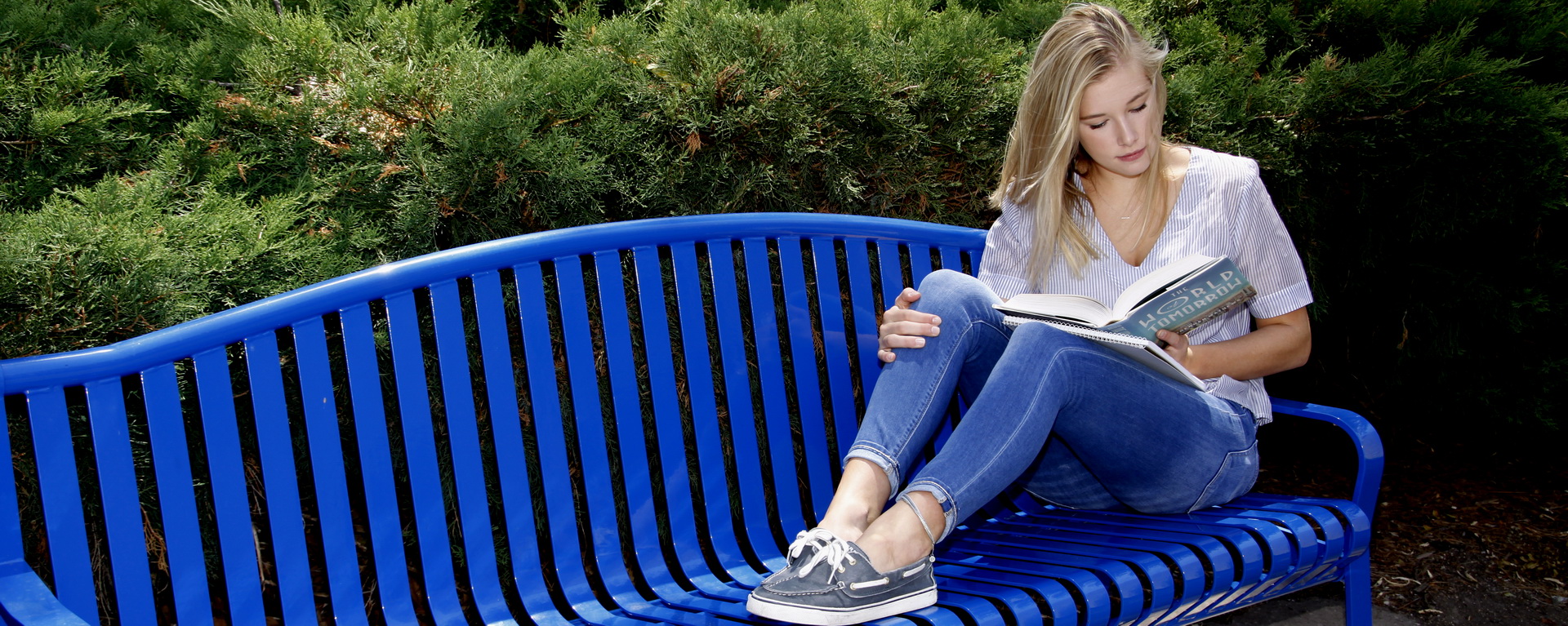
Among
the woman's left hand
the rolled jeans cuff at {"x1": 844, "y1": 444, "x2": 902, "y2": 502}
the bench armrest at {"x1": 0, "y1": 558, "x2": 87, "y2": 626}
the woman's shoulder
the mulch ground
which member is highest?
the woman's shoulder

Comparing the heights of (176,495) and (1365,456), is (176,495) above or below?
below

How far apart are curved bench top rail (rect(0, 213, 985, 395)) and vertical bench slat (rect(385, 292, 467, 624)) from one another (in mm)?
65

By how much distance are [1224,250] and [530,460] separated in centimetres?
159

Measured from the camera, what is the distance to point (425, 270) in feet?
6.81

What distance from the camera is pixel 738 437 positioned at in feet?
8.07

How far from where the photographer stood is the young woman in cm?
206

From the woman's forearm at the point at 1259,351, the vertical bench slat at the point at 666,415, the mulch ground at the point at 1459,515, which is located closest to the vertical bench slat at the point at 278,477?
the vertical bench slat at the point at 666,415

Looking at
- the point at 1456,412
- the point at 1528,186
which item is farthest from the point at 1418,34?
the point at 1456,412

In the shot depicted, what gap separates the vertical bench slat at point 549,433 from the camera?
7.16 ft

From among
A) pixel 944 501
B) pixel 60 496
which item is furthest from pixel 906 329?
pixel 60 496

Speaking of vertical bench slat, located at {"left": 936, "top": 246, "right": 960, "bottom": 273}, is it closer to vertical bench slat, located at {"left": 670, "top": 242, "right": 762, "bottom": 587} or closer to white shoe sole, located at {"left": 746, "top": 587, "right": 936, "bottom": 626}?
vertical bench slat, located at {"left": 670, "top": 242, "right": 762, "bottom": 587}

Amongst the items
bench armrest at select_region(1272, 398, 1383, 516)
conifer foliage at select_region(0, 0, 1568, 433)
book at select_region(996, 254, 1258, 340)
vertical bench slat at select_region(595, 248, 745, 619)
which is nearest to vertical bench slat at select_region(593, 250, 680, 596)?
vertical bench slat at select_region(595, 248, 745, 619)

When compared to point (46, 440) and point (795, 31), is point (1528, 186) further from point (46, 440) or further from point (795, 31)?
point (46, 440)

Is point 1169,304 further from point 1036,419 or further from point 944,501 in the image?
point 944,501
